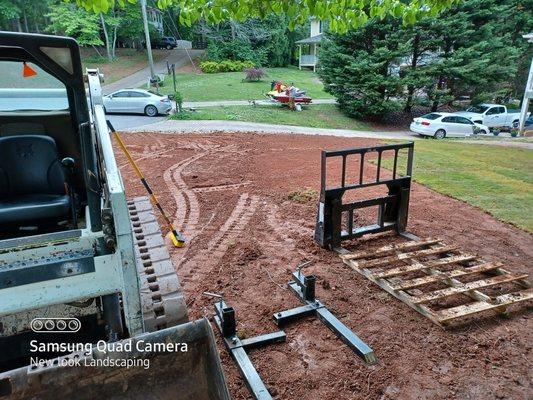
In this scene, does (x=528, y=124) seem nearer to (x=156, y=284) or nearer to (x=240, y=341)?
(x=240, y=341)

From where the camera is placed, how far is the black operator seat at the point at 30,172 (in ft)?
12.0

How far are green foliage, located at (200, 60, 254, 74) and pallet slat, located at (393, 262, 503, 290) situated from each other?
3505 centimetres

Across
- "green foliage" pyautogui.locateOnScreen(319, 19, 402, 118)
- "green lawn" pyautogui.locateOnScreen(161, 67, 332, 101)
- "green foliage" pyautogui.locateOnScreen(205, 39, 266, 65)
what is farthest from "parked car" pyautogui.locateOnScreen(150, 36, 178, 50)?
"green foliage" pyautogui.locateOnScreen(319, 19, 402, 118)

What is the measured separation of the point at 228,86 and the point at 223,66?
8.93m

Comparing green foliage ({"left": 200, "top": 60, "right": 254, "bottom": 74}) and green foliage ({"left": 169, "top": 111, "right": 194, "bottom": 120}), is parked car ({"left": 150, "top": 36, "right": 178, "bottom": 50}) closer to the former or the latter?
green foliage ({"left": 200, "top": 60, "right": 254, "bottom": 74})

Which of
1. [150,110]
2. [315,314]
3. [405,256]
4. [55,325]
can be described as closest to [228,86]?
[150,110]

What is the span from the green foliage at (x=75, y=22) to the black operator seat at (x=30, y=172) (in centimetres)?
3506

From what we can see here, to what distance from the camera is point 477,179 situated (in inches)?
384

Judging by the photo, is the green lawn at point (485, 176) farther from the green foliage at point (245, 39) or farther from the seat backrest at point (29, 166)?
the green foliage at point (245, 39)

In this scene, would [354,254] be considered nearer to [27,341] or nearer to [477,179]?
[27,341]

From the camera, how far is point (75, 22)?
34125 mm

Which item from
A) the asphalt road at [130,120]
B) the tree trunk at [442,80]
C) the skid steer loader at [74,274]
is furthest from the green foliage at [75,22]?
the skid steer loader at [74,274]

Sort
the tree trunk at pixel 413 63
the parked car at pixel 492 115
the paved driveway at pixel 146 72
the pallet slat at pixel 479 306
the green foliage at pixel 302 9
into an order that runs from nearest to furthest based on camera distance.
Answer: the pallet slat at pixel 479 306 → the green foliage at pixel 302 9 → the tree trunk at pixel 413 63 → the parked car at pixel 492 115 → the paved driveway at pixel 146 72

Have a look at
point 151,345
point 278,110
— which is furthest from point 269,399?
point 278,110
